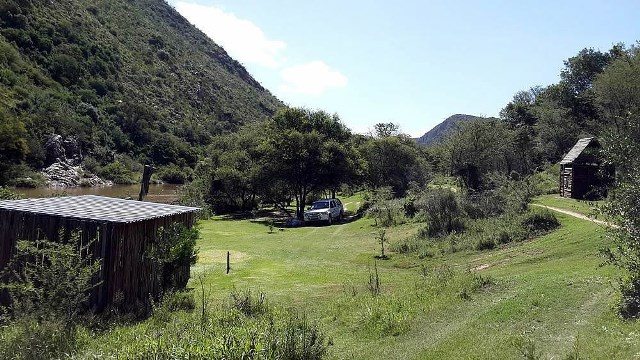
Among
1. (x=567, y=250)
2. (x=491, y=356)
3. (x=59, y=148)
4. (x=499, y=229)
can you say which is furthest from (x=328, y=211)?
(x=59, y=148)

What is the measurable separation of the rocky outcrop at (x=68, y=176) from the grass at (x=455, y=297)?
172 ft

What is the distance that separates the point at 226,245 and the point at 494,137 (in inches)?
1231

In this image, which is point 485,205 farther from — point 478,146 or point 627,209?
point 478,146

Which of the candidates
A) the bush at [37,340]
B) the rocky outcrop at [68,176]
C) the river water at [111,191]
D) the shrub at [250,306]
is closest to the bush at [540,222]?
the shrub at [250,306]

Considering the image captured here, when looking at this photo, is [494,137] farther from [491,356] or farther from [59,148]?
[59,148]

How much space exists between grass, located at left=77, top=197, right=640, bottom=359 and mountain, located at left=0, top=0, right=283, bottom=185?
5392 centimetres

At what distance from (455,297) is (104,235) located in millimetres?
9696

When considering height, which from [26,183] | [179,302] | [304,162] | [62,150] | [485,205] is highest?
[62,150]

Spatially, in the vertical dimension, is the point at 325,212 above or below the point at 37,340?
above

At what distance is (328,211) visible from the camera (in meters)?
37.9

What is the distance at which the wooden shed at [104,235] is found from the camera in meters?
12.9

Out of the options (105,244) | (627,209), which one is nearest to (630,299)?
(627,209)

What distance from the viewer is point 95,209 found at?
14250mm

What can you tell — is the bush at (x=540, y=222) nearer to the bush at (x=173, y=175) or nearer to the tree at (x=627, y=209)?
the tree at (x=627, y=209)
